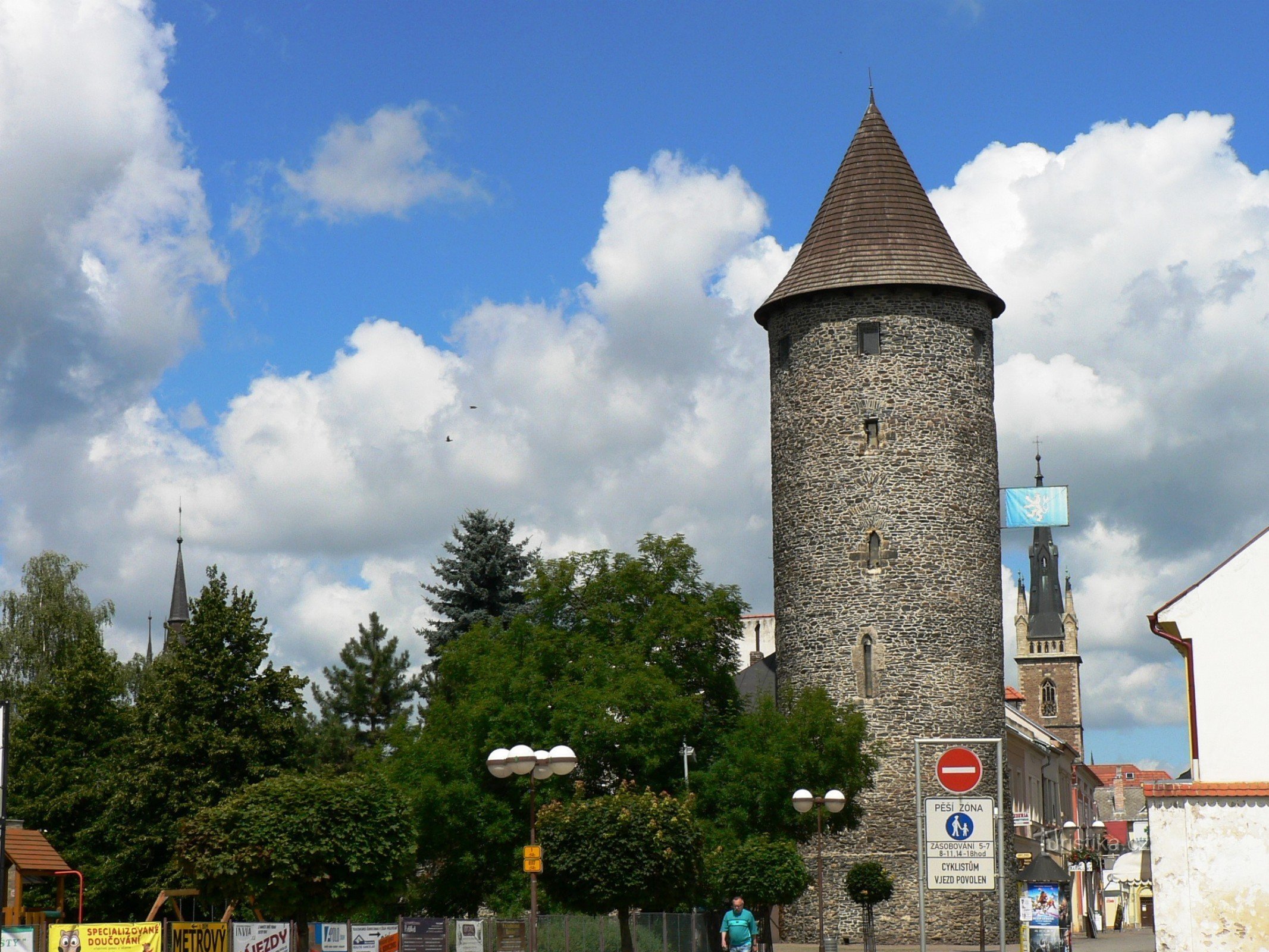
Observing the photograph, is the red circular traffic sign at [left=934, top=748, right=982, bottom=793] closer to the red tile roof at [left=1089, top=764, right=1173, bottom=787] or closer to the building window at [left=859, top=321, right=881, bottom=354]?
the building window at [left=859, top=321, right=881, bottom=354]

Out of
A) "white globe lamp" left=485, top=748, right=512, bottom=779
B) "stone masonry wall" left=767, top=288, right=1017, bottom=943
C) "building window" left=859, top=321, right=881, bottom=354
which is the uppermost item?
"building window" left=859, top=321, right=881, bottom=354

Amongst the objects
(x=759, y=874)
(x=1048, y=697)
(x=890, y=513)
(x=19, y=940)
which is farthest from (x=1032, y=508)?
(x=1048, y=697)

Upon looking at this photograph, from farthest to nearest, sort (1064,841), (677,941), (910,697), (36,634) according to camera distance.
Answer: (1064,841)
(36,634)
(910,697)
(677,941)

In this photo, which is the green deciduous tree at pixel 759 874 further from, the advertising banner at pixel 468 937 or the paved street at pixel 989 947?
the paved street at pixel 989 947

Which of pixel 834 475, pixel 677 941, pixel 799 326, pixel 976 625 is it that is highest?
pixel 799 326

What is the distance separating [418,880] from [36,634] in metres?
21.2

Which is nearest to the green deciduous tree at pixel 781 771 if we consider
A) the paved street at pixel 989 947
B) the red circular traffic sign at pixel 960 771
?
the paved street at pixel 989 947

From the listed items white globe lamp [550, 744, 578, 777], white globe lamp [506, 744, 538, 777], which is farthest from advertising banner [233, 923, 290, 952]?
white globe lamp [550, 744, 578, 777]

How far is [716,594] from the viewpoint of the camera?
42.8 metres

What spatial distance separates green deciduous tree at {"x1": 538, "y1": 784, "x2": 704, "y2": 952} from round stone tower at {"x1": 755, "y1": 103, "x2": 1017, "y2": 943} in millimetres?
16864

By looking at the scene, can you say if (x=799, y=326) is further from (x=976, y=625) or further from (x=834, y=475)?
(x=976, y=625)

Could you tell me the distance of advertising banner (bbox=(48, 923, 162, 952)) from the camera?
80.9ft

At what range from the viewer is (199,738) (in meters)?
41.1

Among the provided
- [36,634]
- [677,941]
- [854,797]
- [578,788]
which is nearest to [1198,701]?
[677,941]
